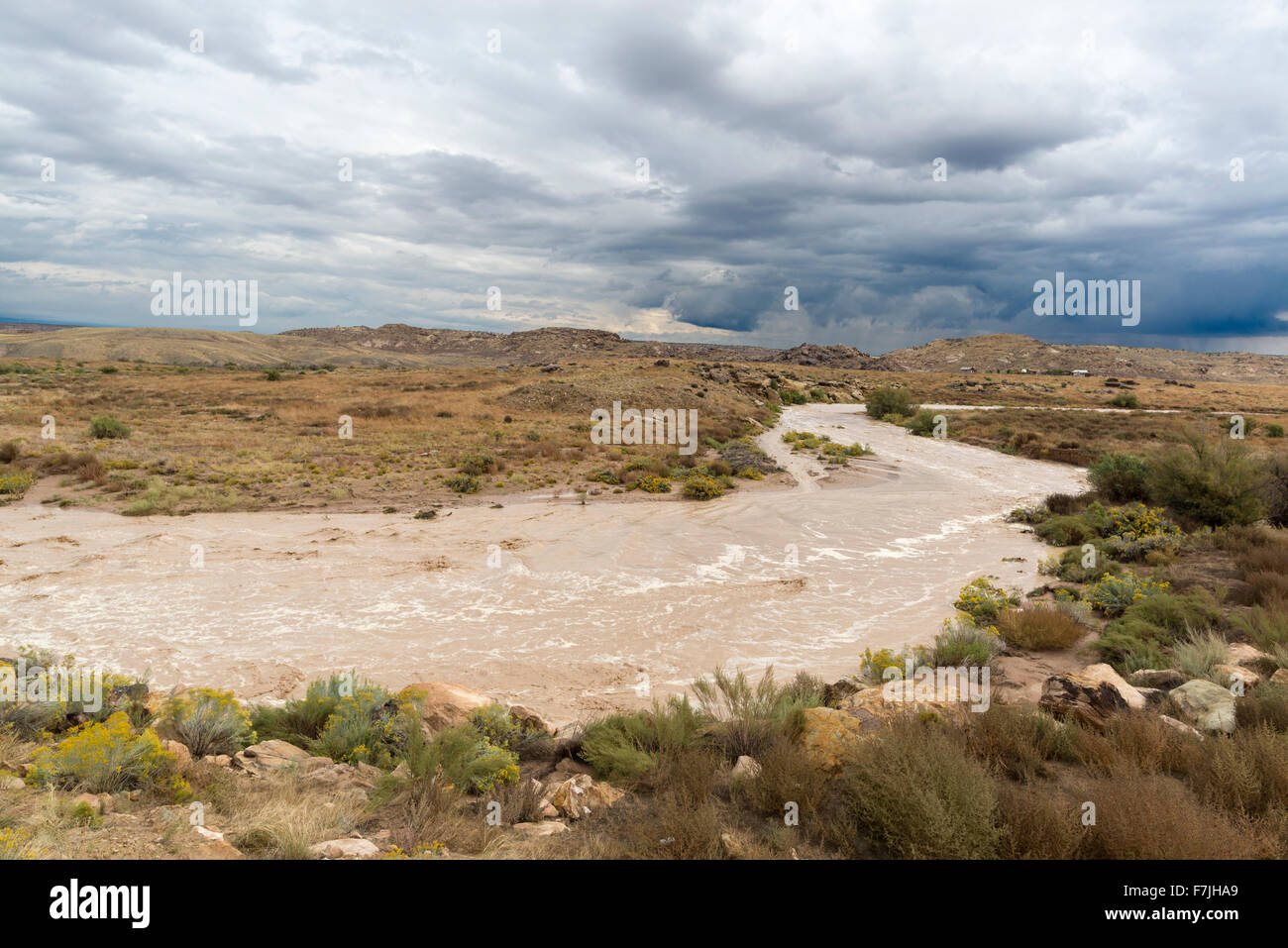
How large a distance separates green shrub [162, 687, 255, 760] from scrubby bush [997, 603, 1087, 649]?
9.48m

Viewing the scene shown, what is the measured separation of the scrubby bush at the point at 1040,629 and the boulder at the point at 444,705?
23.9 ft

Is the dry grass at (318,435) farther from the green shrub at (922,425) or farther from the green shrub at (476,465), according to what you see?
the green shrub at (922,425)

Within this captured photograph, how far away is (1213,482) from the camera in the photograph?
1378cm

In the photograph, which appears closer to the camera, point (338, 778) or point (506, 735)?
point (338, 778)

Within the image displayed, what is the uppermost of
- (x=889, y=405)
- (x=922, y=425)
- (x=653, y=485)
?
(x=889, y=405)

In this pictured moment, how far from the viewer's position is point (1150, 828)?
3414 mm

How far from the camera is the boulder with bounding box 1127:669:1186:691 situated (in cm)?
677

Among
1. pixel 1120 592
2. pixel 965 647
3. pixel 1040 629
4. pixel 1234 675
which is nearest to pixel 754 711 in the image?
pixel 965 647

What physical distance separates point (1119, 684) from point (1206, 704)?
0.75 meters

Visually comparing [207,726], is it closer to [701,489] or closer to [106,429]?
[701,489]

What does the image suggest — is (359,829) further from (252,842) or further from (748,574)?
(748,574)

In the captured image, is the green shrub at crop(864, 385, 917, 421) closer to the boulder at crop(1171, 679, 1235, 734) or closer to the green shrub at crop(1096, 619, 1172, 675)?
the green shrub at crop(1096, 619, 1172, 675)
